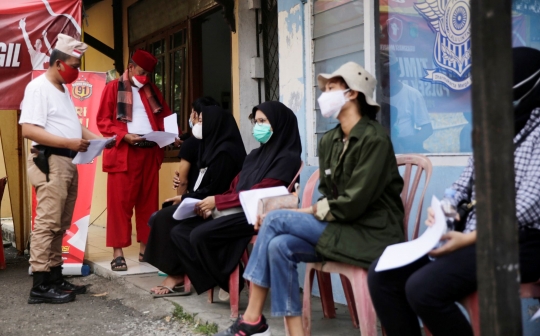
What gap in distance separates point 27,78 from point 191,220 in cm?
263

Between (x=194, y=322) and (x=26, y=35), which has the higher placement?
(x=26, y=35)

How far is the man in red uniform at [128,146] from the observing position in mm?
6086

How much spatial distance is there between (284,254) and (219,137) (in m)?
1.86

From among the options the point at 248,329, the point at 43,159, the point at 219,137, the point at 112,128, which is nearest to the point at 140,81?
the point at 112,128

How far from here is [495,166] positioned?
5.98 feet

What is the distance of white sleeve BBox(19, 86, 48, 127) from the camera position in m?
4.97

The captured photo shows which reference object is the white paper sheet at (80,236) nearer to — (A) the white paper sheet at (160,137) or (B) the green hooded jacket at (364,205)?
(A) the white paper sheet at (160,137)

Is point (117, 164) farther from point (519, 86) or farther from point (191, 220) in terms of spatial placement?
point (519, 86)

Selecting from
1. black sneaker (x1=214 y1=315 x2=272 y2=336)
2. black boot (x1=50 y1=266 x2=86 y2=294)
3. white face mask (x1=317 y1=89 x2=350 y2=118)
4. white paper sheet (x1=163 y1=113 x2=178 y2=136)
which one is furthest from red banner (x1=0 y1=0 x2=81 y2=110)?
black sneaker (x1=214 y1=315 x2=272 y2=336)

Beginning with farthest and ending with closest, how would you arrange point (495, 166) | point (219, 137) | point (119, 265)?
point (119, 265) → point (219, 137) → point (495, 166)

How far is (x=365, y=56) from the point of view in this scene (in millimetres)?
4418

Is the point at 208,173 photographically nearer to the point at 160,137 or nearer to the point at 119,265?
the point at 160,137

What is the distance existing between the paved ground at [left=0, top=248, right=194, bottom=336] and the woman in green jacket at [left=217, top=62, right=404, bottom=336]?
1.16m

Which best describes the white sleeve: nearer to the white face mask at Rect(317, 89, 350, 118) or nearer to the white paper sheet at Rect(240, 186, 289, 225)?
the white paper sheet at Rect(240, 186, 289, 225)
